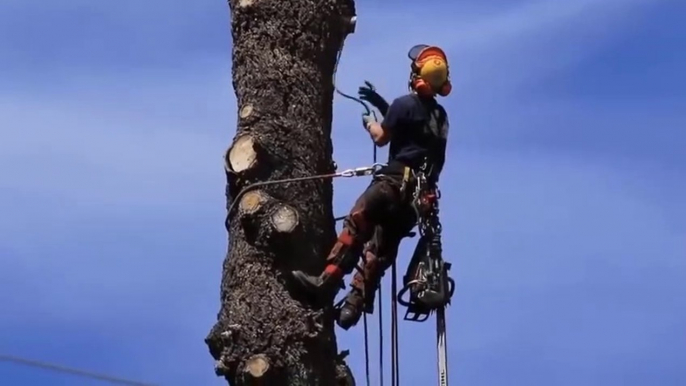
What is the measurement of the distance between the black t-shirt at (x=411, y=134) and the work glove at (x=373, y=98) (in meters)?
0.13

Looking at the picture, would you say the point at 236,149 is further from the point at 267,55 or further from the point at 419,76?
the point at 419,76

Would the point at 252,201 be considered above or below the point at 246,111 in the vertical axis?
below

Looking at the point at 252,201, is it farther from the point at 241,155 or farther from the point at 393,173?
the point at 393,173

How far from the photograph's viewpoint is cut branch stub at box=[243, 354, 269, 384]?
459 centimetres

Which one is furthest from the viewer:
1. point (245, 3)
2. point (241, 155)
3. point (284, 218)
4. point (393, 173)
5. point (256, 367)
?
point (393, 173)

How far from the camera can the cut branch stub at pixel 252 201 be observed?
4785 millimetres

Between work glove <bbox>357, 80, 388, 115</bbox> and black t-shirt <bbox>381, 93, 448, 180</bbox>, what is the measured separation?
13 cm

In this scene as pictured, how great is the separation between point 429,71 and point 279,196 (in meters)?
0.88

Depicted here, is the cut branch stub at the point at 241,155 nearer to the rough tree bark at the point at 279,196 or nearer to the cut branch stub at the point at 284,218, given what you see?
the rough tree bark at the point at 279,196

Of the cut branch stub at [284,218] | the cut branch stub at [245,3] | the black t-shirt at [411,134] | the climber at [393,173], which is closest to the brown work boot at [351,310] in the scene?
Answer: the climber at [393,173]

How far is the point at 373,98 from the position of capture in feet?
18.0

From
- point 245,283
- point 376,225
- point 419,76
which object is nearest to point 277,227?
point 245,283

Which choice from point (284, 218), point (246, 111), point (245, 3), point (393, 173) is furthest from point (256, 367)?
point (245, 3)

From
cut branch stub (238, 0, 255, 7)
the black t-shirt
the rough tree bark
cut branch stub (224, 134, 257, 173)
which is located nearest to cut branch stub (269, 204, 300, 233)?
the rough tree bark
